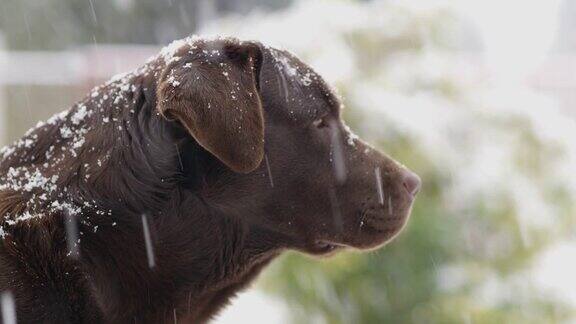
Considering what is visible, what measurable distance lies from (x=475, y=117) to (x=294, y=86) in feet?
9.44

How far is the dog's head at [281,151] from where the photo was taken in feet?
6.49

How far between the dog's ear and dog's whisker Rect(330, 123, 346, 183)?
12.7 inches

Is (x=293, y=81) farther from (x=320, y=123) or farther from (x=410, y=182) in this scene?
(x=410, y=182)

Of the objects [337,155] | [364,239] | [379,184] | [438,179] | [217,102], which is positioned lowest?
[438,179]

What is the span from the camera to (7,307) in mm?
1935

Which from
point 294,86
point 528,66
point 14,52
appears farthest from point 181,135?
point 14,52

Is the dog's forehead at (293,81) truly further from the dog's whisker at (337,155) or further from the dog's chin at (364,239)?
the dog's chin at (364,239)

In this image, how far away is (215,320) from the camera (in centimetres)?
238

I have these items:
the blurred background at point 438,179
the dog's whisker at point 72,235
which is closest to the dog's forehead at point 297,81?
the dog's whisker at point 72,235

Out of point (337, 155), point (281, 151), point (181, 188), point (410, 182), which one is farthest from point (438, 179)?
point (181, 188)

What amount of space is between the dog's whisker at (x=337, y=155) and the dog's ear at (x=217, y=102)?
0.32 m

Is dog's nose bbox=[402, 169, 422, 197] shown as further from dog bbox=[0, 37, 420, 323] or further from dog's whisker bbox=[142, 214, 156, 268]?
dog's whisker bbox=[142, 214, 156, 268]

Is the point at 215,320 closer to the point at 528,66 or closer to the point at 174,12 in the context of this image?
the point at 528,66

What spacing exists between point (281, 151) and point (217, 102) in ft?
1.20
